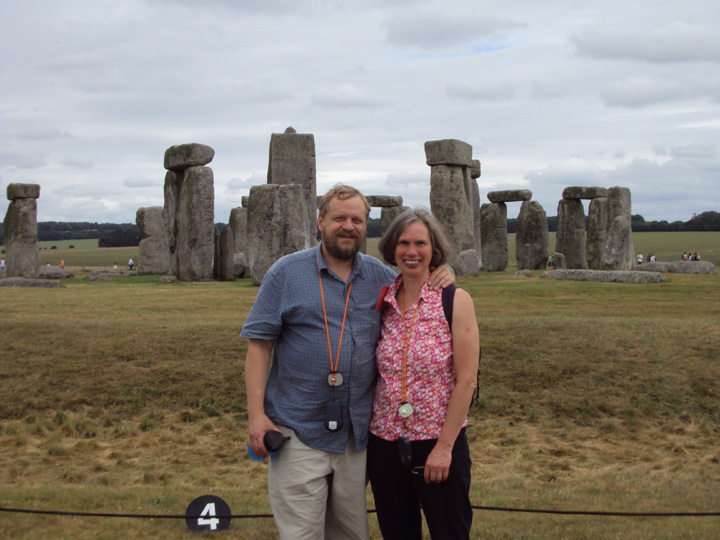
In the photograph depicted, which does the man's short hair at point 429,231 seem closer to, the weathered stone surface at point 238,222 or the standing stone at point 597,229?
the standing stone at point 597,229

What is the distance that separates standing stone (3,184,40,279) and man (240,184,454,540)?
62.1 feet

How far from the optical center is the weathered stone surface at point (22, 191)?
20672 millimetres

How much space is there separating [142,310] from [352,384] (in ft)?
30.4

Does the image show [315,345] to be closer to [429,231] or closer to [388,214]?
[429,231]

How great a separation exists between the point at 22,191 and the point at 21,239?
1.31 m

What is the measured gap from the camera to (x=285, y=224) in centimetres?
1545

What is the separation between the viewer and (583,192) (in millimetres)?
25703

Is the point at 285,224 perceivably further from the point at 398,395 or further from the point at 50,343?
the point at 398,395

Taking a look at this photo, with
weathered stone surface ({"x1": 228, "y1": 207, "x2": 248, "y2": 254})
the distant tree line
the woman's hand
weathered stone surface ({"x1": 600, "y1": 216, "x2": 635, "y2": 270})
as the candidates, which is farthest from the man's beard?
the distant tree line

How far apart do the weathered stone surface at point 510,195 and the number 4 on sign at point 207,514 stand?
23189 millimetres

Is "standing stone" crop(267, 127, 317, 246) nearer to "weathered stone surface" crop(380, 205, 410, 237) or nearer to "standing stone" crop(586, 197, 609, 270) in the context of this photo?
"weathered stone surface" crop(380, 205, 410, 237)

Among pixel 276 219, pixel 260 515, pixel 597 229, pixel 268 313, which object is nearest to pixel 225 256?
pixel 276 219

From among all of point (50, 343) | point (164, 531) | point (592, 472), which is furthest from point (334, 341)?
point (50, 343)

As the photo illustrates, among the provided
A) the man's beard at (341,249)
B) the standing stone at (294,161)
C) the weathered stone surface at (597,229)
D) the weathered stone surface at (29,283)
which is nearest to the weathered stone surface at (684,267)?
the weathered stone surface at (597,229)
